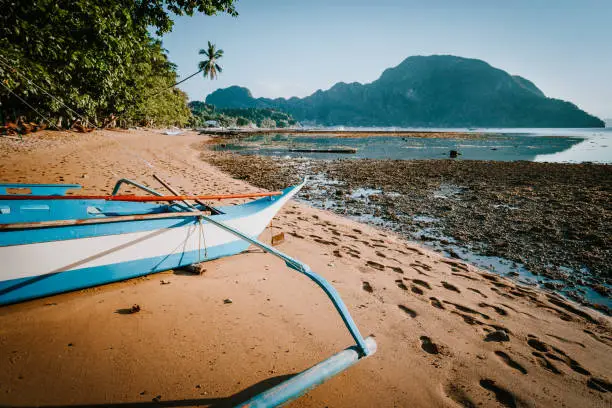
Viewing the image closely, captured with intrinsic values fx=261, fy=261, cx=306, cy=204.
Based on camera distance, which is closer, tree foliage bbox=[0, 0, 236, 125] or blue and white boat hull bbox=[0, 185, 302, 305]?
blue and white boat hull bbox=[0, 185, 302, 305]

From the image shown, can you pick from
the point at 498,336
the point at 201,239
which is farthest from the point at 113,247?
the point at 498,336

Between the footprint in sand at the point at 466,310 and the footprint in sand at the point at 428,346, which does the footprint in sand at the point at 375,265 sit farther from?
the footprint in sand at the point at 428,346

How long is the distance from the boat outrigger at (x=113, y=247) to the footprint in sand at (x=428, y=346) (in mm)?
1198

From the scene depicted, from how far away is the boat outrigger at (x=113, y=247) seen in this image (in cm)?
216

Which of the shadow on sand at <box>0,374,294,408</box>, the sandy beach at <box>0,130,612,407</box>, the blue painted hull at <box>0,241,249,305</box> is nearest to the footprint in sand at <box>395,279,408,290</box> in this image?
the sandy beach at <box>0,130,612,407</box>

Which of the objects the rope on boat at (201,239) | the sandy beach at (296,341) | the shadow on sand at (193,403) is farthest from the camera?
the rope on boat at (201,239)

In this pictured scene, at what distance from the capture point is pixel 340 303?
7.52 ft

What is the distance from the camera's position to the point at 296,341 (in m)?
2.88

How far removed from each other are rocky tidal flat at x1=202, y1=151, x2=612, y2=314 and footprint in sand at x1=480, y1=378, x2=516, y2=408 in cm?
336

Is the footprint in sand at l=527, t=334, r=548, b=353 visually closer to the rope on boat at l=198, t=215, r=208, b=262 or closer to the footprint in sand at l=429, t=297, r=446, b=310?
the footprint in sand at l=429, t=297, r=446, b=310

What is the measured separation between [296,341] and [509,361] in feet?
7.66

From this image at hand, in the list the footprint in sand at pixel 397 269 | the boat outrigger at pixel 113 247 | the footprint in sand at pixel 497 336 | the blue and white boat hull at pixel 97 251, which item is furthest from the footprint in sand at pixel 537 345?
the blue and white boat hull at pixel 97 251

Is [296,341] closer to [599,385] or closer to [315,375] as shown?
[315,375]

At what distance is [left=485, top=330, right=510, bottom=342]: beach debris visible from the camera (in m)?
3.17
